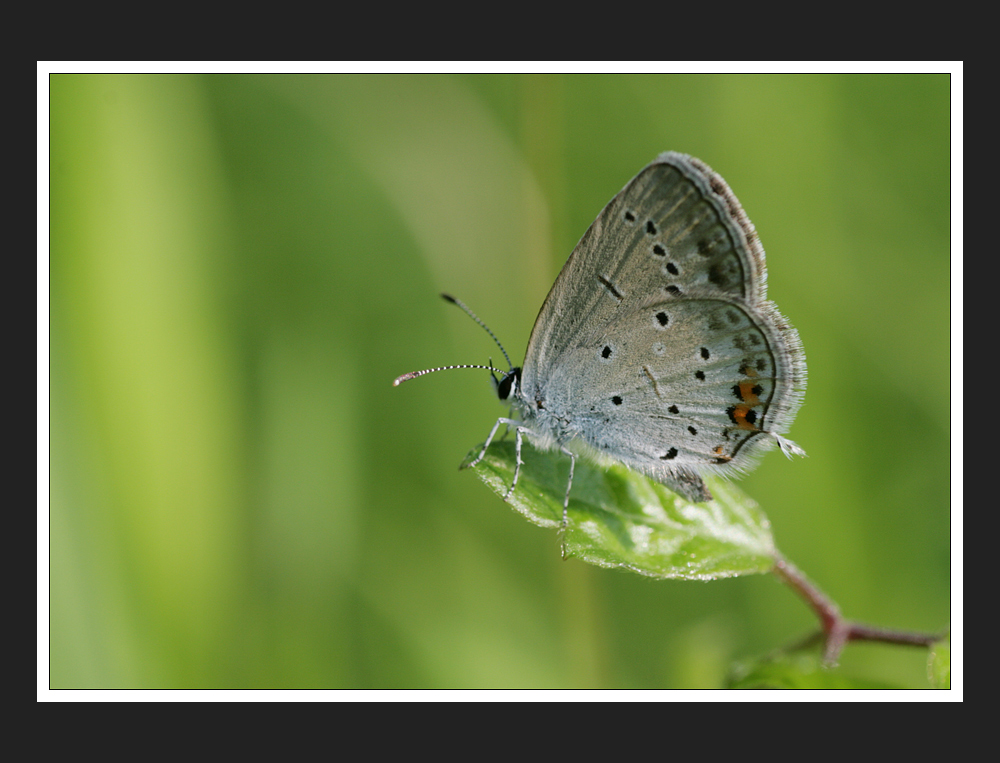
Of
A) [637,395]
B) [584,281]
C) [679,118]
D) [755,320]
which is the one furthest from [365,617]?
[679,118]

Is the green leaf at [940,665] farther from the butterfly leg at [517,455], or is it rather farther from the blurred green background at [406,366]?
the butterfly leg at [517,455]

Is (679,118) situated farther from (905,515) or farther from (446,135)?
(905,515)

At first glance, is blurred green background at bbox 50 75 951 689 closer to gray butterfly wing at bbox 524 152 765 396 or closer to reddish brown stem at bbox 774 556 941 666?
reddish brown stem at bbox 774 556 941 666

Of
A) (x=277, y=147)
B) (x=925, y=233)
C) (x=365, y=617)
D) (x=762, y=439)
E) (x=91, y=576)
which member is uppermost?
(x=277, y=147)

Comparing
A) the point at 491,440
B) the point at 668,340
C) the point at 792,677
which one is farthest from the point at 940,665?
the point at 491,440

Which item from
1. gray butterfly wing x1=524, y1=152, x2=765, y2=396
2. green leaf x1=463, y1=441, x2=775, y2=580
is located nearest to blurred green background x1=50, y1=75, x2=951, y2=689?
green leaf x1=463, y1=441, x2=775, y2=580

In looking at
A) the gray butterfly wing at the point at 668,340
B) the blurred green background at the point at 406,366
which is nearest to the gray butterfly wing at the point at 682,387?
the gray butterfly wing at the point at 668,340

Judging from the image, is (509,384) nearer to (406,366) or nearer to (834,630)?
(406,366)

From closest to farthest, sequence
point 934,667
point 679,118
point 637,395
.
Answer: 1. point 934,667
2. point 637,395
3. point 679,118
